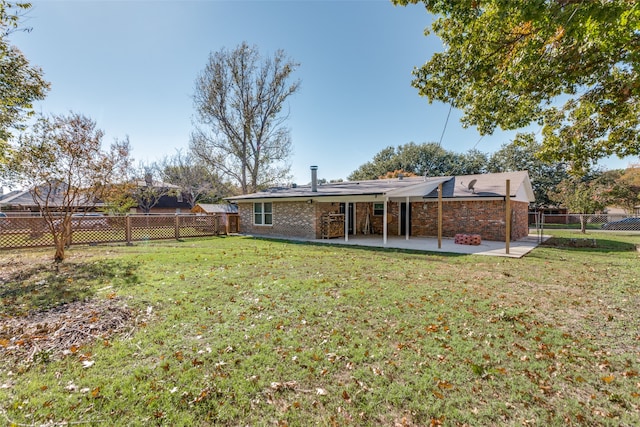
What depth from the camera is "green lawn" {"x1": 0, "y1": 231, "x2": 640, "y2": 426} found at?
2.28 meters

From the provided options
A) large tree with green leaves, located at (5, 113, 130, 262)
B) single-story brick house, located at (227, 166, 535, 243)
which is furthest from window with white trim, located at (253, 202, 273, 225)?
large tree with green leaves, located at (5, 113, 130, 262)

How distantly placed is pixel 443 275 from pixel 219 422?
5738 mm

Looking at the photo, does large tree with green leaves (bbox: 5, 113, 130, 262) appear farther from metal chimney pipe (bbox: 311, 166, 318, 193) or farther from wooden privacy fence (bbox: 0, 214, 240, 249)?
metal chimney pipe (bbox: 311, 166, 318, 193)

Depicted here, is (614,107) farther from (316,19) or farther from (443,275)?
(316,19)

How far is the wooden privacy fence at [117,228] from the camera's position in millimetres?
9984

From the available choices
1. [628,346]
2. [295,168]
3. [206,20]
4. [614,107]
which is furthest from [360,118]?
[628,346]

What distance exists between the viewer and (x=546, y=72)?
6582 millimetres

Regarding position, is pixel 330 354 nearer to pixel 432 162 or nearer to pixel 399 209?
pixel 399 209

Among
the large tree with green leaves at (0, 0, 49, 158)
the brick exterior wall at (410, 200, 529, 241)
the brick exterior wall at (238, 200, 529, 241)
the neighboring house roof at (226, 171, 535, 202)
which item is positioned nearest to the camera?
the large tree with green leaves at (0, 0, 49, 158)

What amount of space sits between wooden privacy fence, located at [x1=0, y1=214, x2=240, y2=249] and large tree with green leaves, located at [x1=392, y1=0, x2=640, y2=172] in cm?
1247

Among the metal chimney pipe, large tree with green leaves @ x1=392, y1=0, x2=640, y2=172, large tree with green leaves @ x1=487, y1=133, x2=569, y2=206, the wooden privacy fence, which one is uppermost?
large tree with green leaves @ x1=487, y1=133, x2=569, y2=206

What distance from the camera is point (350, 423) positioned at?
2.16 m

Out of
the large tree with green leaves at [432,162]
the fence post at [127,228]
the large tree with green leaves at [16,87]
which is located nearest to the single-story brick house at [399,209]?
the fence post at [127,228]

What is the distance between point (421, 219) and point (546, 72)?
9257 mm
